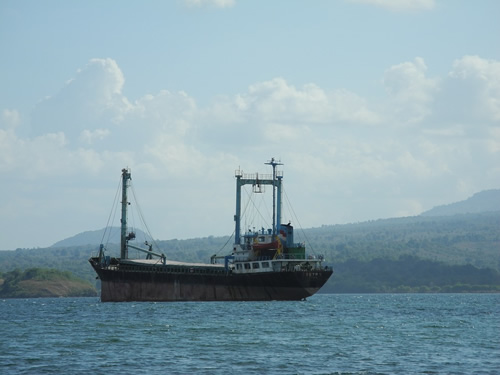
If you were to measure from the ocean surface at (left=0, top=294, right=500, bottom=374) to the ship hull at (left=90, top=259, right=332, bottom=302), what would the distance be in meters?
27.9

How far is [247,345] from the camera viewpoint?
→ 61.1 meters

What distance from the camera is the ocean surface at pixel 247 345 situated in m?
49.8

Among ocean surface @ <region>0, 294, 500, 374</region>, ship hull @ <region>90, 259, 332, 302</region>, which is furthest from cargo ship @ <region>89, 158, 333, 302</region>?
ocean surface @ <region>0, 294, 500, 374</region>

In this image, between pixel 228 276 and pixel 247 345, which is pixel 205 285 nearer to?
pixel 228 276

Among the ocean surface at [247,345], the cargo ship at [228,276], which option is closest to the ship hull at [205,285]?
the cargo ship at [228,276]

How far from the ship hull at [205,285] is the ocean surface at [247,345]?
27896mm

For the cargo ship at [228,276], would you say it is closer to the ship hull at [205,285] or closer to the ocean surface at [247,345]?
the ship hull at [205,285]

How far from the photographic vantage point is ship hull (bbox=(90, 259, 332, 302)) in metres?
124

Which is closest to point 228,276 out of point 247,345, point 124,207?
point 124,207

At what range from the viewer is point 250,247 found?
425ft

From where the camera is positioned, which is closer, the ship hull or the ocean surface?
the ocean surface

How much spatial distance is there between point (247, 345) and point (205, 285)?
6593cm

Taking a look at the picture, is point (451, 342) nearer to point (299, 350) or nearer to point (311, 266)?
point (299, 350)

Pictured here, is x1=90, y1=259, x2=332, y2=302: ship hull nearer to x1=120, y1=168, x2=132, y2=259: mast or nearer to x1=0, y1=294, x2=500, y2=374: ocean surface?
x1=120, y1=168, x2=132, y2=259: mast
